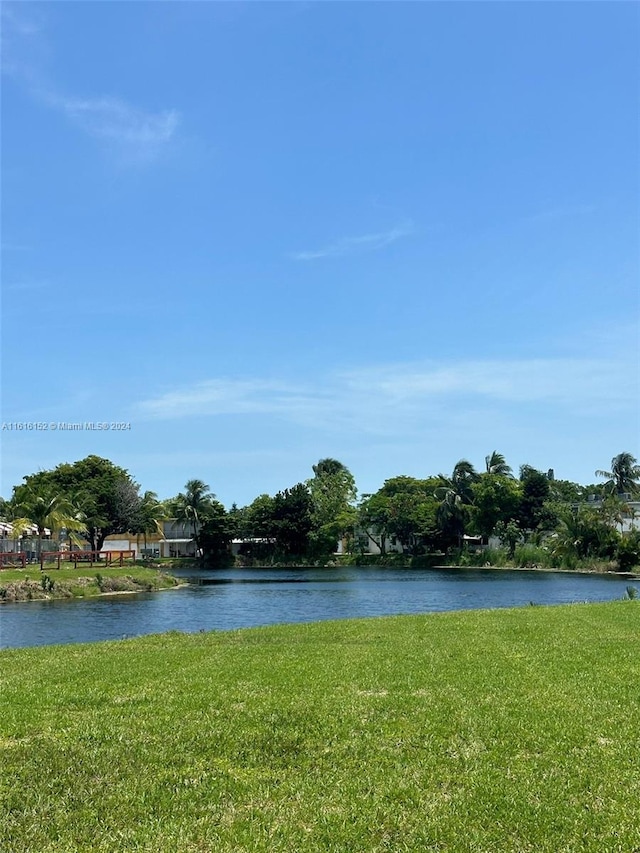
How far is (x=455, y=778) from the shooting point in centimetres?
695

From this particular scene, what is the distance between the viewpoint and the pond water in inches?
1228

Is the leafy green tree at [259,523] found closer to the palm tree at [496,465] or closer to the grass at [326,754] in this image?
the palm tree at [496,465]

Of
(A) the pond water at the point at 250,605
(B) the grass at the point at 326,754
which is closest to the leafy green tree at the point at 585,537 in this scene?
(A) the pond water at the point at 250,605

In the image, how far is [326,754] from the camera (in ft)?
25.2

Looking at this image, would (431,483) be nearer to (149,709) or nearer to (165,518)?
(165,518)

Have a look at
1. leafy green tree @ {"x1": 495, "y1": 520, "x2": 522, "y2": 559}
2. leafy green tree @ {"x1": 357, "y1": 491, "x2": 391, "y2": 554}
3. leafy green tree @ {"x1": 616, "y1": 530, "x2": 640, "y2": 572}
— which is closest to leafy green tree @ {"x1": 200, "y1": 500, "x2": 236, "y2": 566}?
leafy green tree @ {"x1": 357, "y1": 491, "x2": 391, "y2": 554}

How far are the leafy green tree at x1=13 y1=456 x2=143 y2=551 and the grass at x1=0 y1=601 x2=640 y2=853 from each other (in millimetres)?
89130

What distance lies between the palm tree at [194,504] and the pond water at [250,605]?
4022 cm

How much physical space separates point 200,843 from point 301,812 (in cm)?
92

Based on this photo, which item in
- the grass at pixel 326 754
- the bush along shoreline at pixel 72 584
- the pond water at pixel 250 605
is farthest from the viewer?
the bush along shoreline at pixel 72 584

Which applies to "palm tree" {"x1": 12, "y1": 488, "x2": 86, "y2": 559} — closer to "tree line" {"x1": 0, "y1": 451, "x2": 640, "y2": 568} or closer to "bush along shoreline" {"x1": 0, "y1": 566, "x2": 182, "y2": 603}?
"bush along shoreline" {"x1": 0, "y1": 566, "x2": 182, "y2": 603}

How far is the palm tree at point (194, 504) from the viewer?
338ft

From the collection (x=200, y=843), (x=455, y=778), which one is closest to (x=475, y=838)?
(x=455, y=778)

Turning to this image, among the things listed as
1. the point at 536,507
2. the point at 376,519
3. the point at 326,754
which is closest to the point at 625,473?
the point at 536,507
